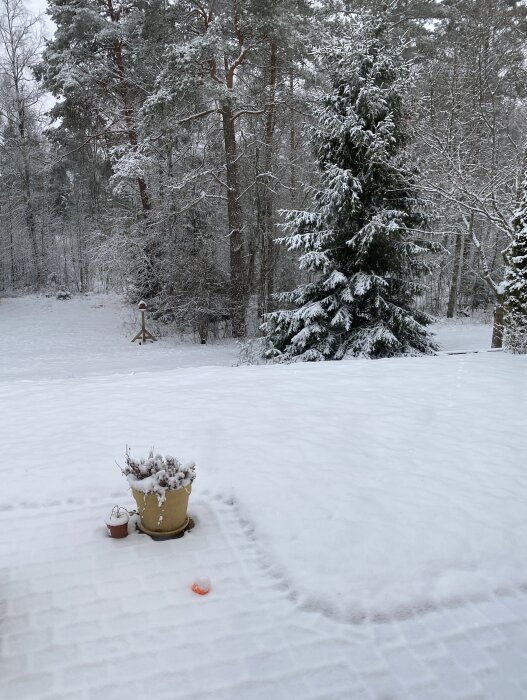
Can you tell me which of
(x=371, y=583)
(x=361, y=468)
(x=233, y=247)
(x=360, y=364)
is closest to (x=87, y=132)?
(x=233, y=247)

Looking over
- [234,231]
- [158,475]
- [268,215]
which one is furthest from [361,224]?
[158,475]

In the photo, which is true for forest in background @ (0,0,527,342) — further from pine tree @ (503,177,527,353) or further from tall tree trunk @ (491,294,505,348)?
pine tree @ (503,177,527,353)

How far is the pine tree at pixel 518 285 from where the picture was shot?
26.2 feet

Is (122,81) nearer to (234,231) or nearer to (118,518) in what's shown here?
(234,231)

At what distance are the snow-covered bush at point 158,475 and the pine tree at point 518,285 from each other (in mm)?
6849

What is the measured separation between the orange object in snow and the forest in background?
10200mm

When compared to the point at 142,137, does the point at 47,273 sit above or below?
below

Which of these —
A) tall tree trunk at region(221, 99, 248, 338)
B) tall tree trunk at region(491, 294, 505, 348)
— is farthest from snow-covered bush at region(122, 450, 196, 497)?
tall tree trunk at region(221, 99, 248, 338)

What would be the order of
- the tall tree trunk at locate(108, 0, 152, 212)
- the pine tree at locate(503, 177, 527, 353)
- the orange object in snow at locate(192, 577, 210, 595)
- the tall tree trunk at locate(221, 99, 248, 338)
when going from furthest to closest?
the tall tree trunk at locate(108, 0, 152, 212)
the tall tree trunk at locate(221, 99, 248, 338)
the pine tree at locate(503, 177, 527, 353)
the orange object in snow at locate(192, 577, 210, 595)

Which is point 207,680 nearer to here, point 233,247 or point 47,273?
point 233,247

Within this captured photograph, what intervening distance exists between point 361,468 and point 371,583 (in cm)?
132

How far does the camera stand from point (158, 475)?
3.17 metres

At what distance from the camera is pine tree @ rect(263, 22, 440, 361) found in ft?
28.9

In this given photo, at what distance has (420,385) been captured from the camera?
636 centimetres
